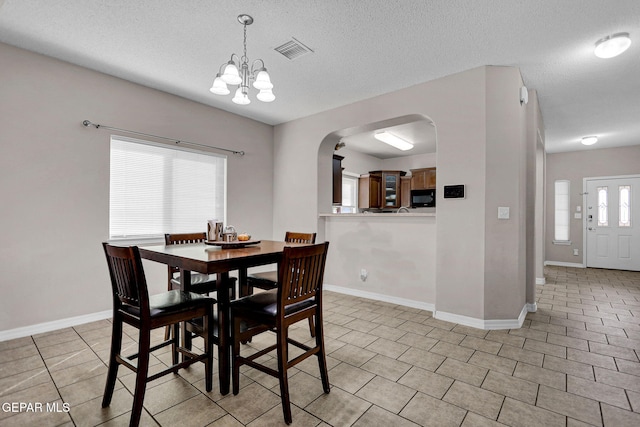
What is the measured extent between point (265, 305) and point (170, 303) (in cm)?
55

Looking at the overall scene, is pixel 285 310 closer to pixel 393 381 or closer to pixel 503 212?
pixel 393 381

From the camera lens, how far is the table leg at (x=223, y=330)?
1.88 metres

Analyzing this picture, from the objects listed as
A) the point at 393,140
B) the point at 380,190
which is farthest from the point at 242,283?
the point at 380,190

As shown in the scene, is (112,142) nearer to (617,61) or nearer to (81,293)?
(81,293)

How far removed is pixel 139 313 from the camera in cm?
163

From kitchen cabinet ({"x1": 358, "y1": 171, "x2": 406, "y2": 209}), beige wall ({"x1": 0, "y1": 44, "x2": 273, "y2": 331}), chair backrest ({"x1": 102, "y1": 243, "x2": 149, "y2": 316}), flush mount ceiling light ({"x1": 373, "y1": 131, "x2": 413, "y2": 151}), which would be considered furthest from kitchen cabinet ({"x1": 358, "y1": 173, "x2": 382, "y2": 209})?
chair backrest ({"x1": 102, "y1": 243, "x2": 149, "y2": 316})

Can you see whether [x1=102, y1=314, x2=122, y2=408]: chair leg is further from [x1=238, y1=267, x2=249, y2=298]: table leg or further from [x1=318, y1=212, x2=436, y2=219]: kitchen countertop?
[x1=318, y1=212, x2=436, y2=219]: kitchen countertop

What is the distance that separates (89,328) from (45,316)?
1.26 feet

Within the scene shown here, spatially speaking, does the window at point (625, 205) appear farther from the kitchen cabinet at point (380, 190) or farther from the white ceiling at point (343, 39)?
the kitchen cabinet at point (380, 190)

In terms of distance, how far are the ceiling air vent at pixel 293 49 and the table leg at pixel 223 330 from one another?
6.69 feet

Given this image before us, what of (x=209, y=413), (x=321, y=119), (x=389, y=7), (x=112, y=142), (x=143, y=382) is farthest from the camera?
(x=321, y=119)

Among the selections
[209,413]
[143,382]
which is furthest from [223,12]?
[209,413]

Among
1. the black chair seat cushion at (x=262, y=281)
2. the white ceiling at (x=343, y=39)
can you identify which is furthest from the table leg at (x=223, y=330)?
the white ceiling at (x=343, y=39)

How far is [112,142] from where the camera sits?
3346 millimetres
